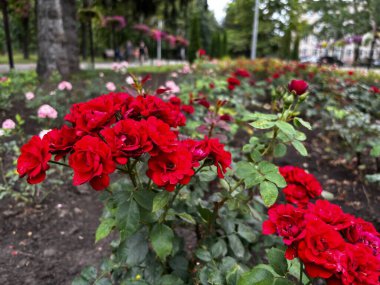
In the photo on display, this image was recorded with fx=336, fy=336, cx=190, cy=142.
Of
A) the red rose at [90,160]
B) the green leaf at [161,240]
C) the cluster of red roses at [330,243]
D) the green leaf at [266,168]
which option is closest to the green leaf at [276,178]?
the green leaf at [266,168]

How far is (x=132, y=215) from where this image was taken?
1117 mm

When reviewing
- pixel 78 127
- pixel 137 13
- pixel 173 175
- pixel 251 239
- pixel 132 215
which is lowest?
pixel 251 239

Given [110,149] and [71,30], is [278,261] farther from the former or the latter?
[71,30]

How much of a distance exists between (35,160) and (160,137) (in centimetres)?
37

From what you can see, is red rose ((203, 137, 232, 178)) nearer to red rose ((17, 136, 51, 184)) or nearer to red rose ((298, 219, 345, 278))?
→ red rose ((298, 219, 345, 278))

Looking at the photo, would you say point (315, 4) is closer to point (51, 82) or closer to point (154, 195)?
point (51, 82)

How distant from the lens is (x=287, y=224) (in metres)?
0.96

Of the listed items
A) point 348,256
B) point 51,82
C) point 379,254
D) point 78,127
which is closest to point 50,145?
point 78,127

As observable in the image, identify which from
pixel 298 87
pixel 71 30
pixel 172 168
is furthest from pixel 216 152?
pixel 71 30

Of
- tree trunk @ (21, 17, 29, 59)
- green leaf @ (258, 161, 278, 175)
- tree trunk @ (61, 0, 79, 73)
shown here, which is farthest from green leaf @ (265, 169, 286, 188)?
→ tree trunk @ (21, 17, 29, 59)

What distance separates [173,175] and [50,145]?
389 mm

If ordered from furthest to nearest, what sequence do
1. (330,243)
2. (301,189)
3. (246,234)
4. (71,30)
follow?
1. (71,30)
2. (246,234)
3. (301,189)
4. (330,243)

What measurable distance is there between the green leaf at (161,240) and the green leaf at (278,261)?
35 centimetres

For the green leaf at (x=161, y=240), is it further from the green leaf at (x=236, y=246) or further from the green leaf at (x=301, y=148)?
the green leaf at (x=301, y=148)
